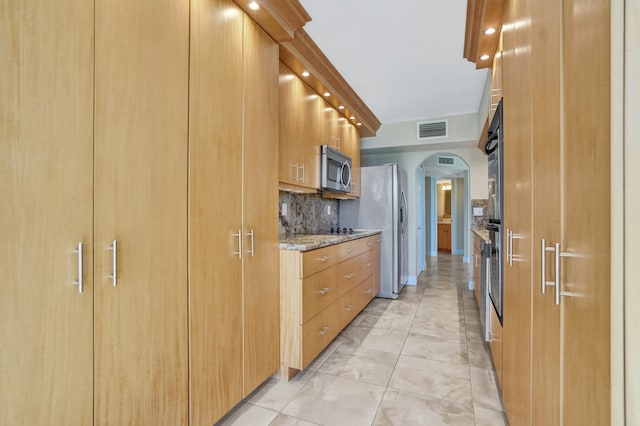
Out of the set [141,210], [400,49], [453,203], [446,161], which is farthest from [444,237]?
[141,210]

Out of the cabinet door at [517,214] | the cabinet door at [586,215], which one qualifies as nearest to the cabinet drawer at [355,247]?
the cabinet door at [517,214]

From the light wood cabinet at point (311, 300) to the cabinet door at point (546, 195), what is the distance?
4.59ft

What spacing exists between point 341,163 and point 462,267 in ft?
15.2

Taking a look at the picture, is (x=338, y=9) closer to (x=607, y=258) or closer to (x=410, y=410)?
(x=607, y=258)

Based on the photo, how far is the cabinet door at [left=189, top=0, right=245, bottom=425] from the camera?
148 centimetres

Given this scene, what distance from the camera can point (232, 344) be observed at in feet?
5.64

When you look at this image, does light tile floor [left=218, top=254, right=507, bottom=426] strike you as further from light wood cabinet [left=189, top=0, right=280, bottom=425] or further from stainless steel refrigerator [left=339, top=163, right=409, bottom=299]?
stainless steel refrigerator [left=339, top=163, right=409, bottom=299]

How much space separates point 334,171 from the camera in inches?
133

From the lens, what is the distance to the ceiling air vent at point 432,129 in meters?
4.61

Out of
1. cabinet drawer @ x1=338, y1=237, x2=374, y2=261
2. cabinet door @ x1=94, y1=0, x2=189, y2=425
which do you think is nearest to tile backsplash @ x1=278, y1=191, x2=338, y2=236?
cabinet drawer @ x1=338, y1=237, x2=374, y2=261

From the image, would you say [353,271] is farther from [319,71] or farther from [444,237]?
[444,237]

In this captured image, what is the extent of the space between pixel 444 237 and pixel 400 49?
8.15m

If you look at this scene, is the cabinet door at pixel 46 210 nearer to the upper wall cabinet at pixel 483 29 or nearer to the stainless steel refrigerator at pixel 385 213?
the upper wall cabinet at pixel 483 29

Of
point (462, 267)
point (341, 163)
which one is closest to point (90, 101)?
point (341, 163)
